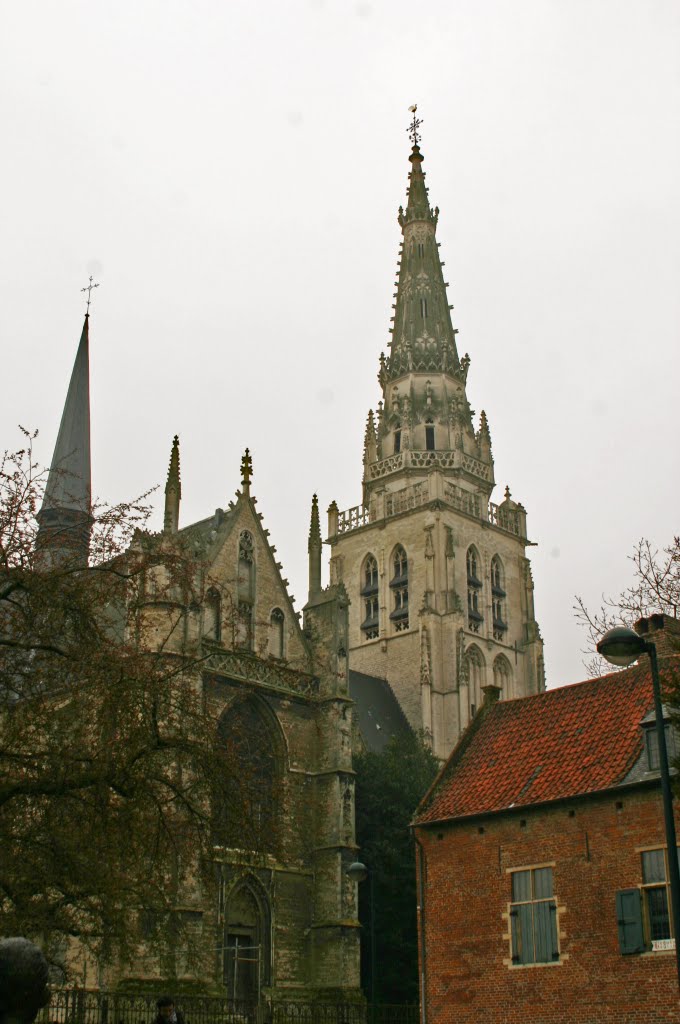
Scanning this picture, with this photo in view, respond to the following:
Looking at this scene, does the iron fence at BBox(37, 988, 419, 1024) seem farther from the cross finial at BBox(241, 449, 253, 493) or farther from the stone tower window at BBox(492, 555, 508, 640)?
the stone tower window at BBox(492, 555, 508, 640)

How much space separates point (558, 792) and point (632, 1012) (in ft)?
14.2

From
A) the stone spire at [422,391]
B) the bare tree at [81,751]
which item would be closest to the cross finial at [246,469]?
the bare tree at [81,751]

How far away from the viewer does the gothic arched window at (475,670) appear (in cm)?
6081

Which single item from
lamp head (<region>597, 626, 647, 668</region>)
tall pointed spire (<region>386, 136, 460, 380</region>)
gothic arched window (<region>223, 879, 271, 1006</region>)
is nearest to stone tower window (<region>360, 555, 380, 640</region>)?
tall pointed spire (<region>386, 136, 460, 380</region>)

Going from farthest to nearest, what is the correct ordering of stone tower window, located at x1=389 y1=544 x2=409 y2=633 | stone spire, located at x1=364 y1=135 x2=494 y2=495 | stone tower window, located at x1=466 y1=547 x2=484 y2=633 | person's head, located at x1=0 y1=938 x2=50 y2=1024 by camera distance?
stone spire, located at x1=364 y1=135 x2=494 y2=495, stone tower window, located at x1=466 y1=547 x2=484 y2=633, stone tower window, located at x1=389 y1=544 x2=409 y2=633, person's head, located at x1=0 y1=938 x2=50 y2=1024

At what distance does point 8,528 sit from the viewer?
53.9 feet

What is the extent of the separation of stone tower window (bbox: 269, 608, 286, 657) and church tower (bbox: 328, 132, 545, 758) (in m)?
20.9

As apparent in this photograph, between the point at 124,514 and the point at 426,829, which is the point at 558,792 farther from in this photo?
the point at 124,514

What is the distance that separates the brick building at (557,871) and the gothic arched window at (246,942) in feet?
32.3

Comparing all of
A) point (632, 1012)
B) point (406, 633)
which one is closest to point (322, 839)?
point (632, 1012)

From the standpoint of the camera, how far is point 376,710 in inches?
2283

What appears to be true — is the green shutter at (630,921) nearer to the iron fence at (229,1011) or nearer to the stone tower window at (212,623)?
the iron fence at (229,1011)

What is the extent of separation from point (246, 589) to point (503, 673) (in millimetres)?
29497

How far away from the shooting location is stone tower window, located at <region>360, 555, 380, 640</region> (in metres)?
64.7
